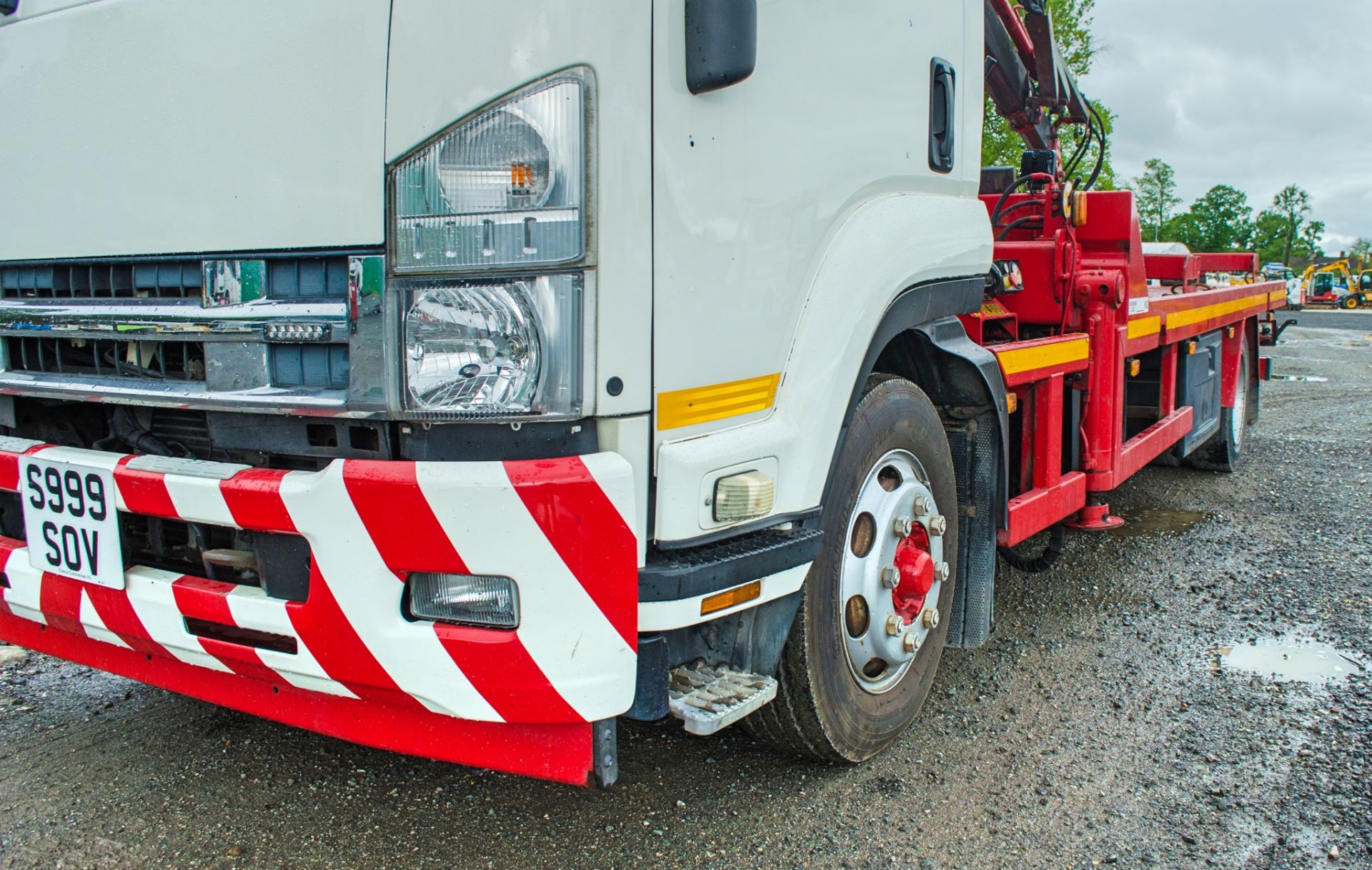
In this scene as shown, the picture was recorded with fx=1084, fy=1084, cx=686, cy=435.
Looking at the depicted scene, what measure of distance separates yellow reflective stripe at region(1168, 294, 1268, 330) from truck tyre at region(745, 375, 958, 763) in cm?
273

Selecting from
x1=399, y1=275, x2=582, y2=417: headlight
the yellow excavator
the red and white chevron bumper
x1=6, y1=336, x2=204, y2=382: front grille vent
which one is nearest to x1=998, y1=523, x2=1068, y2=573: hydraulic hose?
the red and white chevron bumper

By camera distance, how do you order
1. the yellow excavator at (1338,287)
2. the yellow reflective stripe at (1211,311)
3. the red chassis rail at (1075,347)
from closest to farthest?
the red chassis rail at (1075,347) → the yellow reflective stripe at (1211,311) → the yellow excavator at (1338,287)

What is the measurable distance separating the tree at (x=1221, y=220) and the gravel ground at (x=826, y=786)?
79812 mm

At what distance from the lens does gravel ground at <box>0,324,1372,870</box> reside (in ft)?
7.72

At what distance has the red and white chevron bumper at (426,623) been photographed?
1.77 m

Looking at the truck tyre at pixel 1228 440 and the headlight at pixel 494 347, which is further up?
the headlight at pixel 494 347

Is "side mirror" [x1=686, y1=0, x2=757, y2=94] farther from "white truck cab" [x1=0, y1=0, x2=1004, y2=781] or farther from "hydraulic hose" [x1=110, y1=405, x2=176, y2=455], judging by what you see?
"hydraulic hose" [x1=110, y1=405, x2=176, y2=455]

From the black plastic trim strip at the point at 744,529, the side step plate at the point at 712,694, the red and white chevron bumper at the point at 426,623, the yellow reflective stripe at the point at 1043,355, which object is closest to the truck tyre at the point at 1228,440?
the yellow reflective stripe at the point at 1043,355

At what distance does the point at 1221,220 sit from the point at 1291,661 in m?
82.5

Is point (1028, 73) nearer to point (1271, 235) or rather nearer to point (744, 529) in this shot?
point (744, 529)

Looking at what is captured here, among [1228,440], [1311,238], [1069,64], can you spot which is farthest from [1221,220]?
[1228,440]

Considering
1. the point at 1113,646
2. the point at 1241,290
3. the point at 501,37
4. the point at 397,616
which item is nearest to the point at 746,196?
the point at 501,37

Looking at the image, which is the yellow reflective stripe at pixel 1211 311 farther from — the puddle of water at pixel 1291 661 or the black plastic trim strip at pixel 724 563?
the black plastic trim strip at pixel 724 563

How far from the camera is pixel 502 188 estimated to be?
1.80 metres
